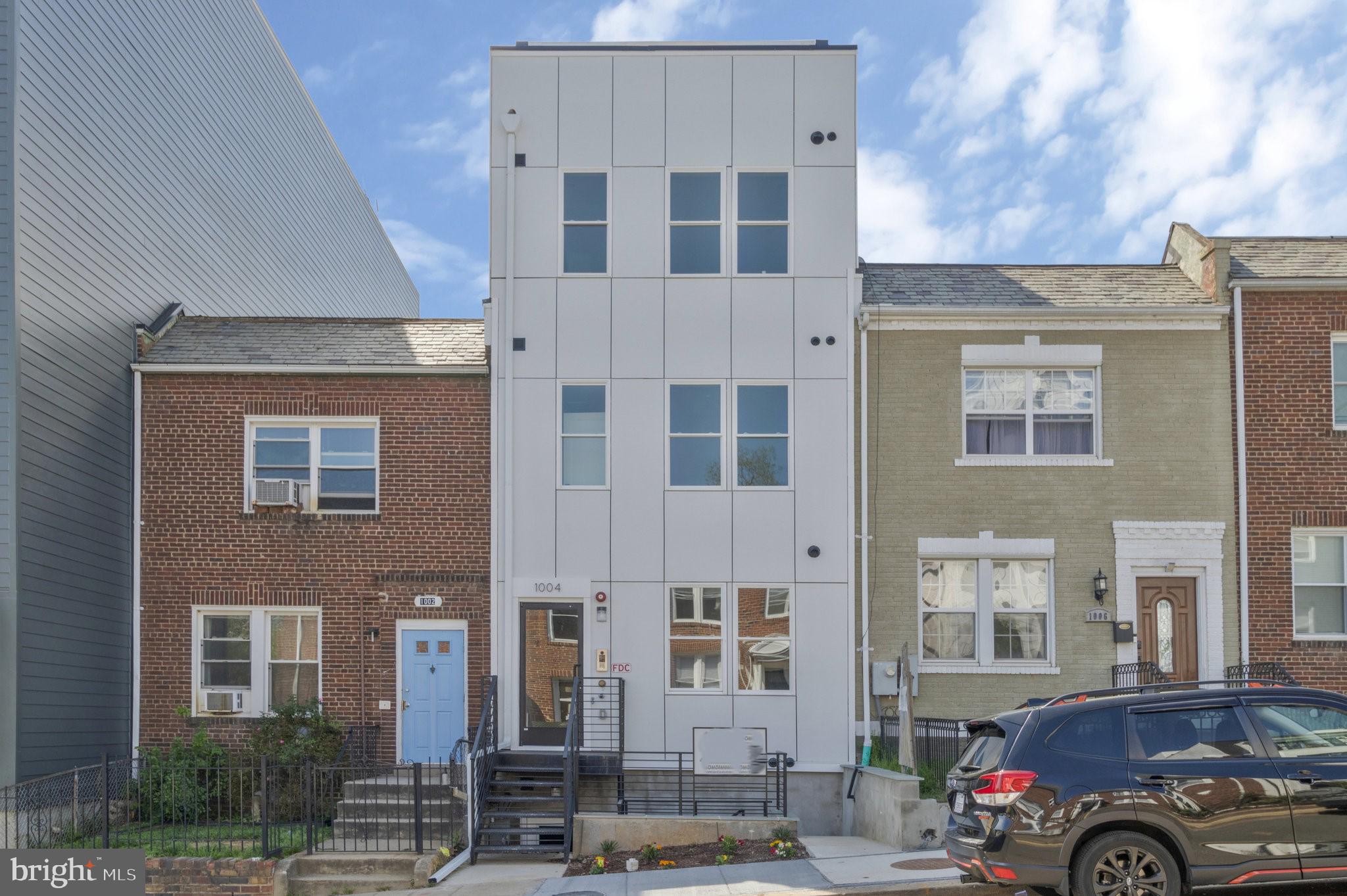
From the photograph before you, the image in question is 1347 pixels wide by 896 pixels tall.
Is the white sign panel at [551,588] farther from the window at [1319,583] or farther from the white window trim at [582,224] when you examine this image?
the window at [1319,583]

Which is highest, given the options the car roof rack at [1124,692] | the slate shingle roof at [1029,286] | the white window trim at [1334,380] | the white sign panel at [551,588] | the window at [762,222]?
the window at [762,222]

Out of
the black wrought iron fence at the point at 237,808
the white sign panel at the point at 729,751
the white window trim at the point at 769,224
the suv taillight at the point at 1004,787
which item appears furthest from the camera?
the white window trim at the point at 769,224

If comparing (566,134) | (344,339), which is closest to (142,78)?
(344,339)

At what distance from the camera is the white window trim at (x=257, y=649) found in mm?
15906

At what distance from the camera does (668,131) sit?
53.8ft

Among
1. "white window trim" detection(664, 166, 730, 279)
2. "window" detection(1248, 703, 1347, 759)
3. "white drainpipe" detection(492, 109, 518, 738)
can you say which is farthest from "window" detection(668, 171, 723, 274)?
"window" detection(1248, 703, 1347, 759)

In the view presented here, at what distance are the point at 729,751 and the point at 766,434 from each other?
168 inches

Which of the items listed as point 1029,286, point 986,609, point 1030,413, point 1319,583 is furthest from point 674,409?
point 1319,583

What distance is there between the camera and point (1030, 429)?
16.1 m

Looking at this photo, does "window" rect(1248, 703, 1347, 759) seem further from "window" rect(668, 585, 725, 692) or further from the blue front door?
the blue front door

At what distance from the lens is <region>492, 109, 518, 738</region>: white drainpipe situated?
51.5 ft

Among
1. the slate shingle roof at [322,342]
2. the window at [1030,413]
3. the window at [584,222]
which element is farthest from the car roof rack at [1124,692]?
the slate shingle roof at [322,342]

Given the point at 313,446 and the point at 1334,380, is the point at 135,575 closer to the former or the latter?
the point at 313,446

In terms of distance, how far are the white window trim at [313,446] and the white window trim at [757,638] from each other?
515 centimetres
